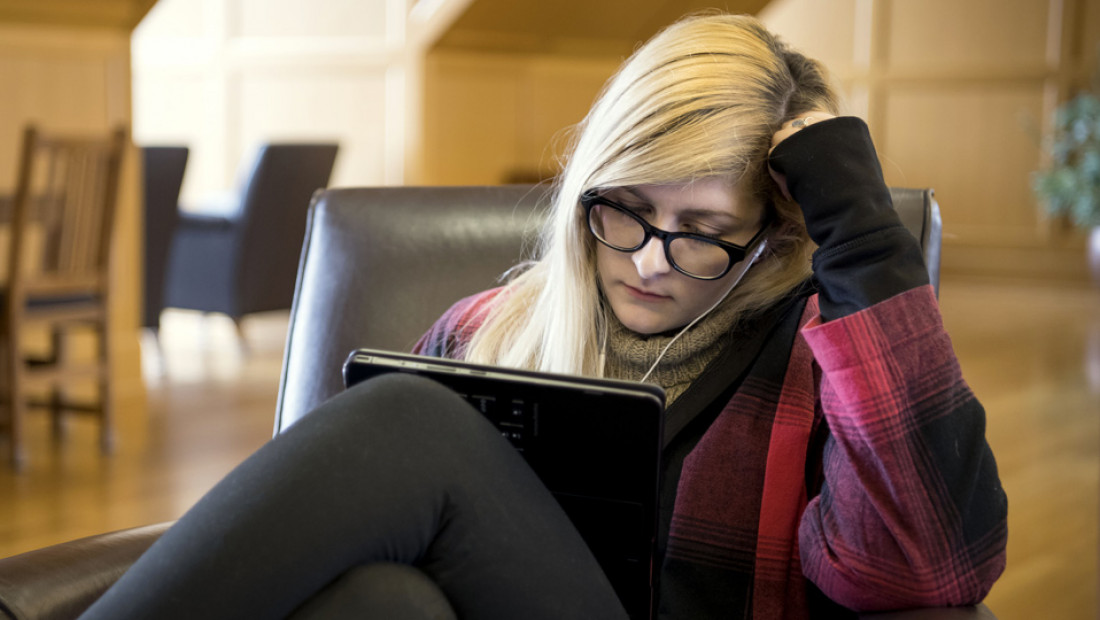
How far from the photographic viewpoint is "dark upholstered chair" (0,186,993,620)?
→ 4.39ft

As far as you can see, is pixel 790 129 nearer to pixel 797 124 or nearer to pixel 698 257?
pixel 797 124

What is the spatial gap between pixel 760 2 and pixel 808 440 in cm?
459

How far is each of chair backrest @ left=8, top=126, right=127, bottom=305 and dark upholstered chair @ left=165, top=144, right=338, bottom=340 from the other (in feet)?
3.46

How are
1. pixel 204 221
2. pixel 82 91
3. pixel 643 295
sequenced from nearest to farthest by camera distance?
pixel 643 295
pixel 82 91
pixel 204 221

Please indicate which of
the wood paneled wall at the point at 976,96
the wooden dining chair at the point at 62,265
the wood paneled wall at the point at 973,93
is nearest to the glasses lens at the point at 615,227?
the wooden dining chair at the point at 62,265

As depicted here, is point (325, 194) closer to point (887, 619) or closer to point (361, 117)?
Result: point (887, 619)

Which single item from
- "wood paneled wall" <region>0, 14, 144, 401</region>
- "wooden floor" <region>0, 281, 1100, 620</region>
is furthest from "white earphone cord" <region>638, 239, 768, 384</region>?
"wood paneled wall" <region>0, 14, 144, 401</region>

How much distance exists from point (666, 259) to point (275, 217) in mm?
3394

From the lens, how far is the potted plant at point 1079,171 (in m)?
5.66

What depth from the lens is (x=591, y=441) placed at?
0.91 meters

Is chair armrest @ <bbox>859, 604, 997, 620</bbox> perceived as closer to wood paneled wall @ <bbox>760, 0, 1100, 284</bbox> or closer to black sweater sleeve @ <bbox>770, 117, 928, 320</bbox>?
black sweater sleeve @ <bbox>770, 117, 928, 320</bbox>

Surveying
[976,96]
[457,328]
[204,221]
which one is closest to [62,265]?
[204,221]

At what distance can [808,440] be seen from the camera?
3.53 feet

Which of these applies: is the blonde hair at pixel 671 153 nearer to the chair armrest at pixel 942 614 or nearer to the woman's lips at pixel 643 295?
the woman's lips at pixel 643 295
